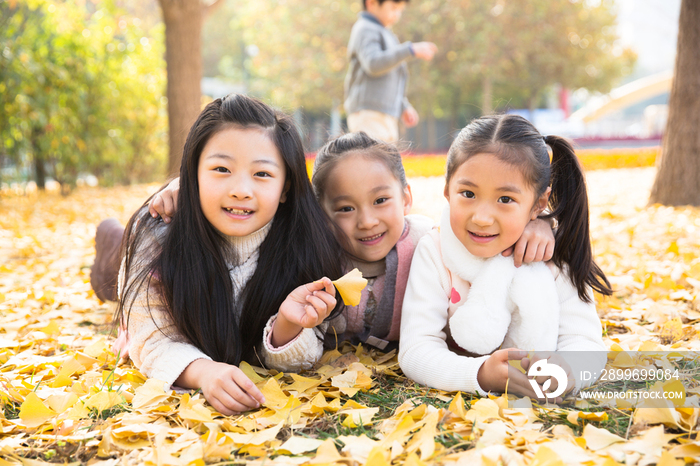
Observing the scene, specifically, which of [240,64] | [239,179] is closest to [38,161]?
[239,179]

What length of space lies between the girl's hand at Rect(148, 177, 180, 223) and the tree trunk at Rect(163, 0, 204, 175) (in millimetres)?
4771

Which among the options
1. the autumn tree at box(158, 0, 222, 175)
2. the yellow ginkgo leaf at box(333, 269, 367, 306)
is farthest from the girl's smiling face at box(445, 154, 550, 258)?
the autumn tree at box(158, 0, 222, 175)

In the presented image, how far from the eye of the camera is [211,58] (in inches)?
1284

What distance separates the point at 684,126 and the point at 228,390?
485 cm

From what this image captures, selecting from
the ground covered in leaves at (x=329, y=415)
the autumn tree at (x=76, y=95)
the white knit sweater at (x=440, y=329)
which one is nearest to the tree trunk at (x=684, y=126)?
the ground covered in leaves at (x=329, y=415)

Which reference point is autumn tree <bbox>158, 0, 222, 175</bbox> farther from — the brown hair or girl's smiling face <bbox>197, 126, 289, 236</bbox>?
girl's smiling face <bbox>197, 126, 289, 236</bbox>

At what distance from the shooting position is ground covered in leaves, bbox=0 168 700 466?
4.16 ft

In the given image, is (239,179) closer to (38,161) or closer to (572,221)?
(572,221)

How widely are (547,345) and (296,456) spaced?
839 millimetres

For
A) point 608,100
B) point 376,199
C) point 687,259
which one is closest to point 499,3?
point 608,100

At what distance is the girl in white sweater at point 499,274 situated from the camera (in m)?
1.61

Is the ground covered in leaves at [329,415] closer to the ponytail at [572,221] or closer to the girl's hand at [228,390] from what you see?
the girl's hand at [228,390]

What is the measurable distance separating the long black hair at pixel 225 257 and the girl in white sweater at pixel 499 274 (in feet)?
1.14

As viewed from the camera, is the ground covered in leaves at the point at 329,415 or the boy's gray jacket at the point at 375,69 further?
the boy's gray jacket at the point at 375,69
